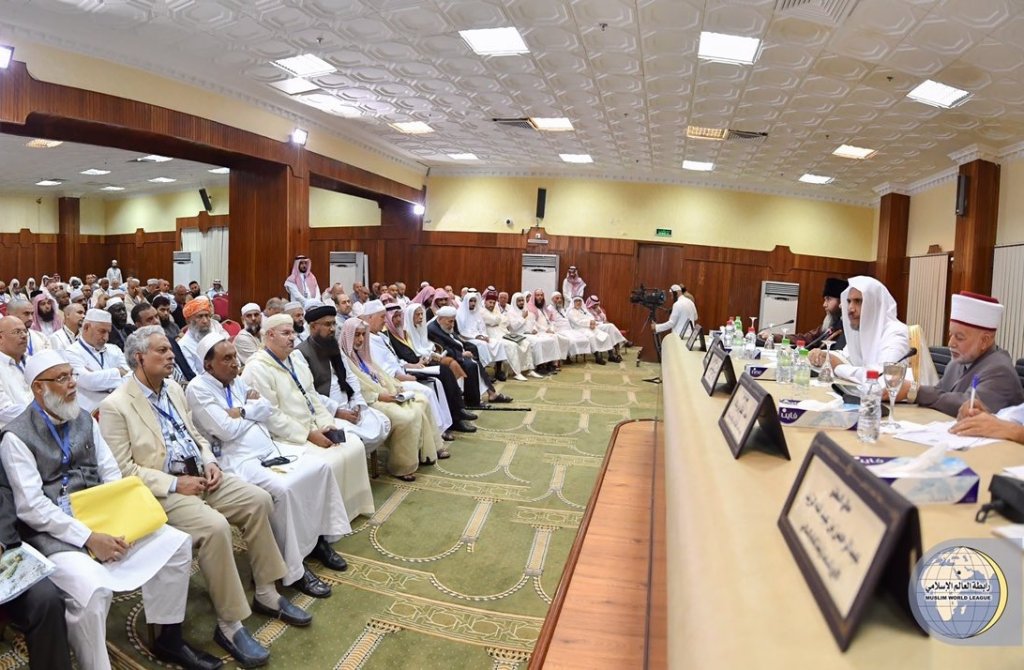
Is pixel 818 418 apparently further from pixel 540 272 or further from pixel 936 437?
pixel 540 272

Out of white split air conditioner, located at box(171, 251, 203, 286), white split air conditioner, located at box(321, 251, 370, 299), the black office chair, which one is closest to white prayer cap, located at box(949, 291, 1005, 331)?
the black office chair

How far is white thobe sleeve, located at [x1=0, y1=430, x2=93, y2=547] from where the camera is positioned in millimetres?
1865

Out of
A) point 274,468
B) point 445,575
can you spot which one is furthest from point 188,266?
point 445,575

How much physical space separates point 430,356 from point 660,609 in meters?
4.53

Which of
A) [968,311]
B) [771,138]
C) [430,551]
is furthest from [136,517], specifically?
[771,138]

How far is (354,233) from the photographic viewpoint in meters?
13.1

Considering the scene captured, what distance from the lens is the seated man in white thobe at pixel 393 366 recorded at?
4.82 m

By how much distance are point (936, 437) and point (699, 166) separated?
1030 cm

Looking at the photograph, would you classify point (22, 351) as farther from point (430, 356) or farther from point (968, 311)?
point (968, 311)

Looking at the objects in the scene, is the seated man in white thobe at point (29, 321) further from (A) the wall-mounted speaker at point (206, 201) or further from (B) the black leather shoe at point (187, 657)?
(A) the wall-mounted speaker at point (206, 201)

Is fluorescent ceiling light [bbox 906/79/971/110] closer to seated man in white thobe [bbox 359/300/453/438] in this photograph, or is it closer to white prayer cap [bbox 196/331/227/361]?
seated man in white thobe [bbox 359/300/453/438]

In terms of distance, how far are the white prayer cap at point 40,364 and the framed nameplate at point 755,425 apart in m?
2.25

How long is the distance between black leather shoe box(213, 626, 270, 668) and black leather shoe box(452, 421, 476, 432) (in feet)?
10.5

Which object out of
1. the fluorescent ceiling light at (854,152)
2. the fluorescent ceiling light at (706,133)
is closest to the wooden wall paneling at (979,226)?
the fluorescent ceiling light at (854,152)
